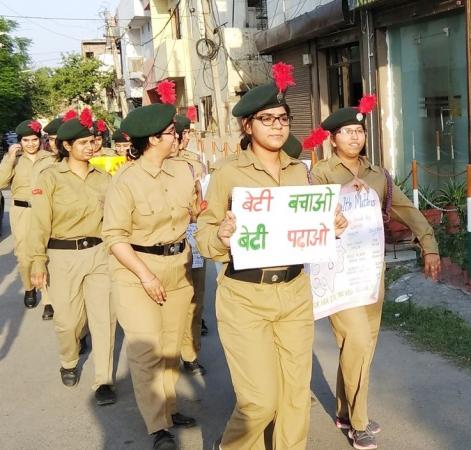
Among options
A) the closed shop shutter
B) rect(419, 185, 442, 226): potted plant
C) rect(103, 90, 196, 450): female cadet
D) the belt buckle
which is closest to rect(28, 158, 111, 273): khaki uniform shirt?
rect(103, 90, 196, 450): female cadet

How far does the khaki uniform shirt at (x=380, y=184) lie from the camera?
407 centimetres

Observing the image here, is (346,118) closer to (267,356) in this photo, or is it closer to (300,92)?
(267,356)

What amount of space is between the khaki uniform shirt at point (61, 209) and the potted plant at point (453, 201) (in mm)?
4661

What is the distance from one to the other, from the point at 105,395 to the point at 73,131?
1893 mm

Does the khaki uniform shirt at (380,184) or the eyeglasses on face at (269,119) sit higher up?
the eyeglasses on face at (269,119)

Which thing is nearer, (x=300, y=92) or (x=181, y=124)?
(x=181, y=124)

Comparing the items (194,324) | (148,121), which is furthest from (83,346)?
(148,121)

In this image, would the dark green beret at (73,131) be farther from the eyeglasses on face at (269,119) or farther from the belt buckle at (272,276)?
the belt buckle at (272,276)

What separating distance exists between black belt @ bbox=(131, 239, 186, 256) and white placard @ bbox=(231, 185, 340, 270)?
115 cm

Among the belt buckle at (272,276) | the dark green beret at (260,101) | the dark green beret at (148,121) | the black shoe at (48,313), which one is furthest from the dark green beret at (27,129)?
the belt buckle at (272,276)

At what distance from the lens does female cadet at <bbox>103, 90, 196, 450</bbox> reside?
4.07 metres

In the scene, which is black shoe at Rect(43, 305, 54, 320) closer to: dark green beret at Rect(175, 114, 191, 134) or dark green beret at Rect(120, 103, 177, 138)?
dark green beret at Rect(175, 114, 191, 134)

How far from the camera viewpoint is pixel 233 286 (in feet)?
10.9

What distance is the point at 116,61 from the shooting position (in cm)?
5103
